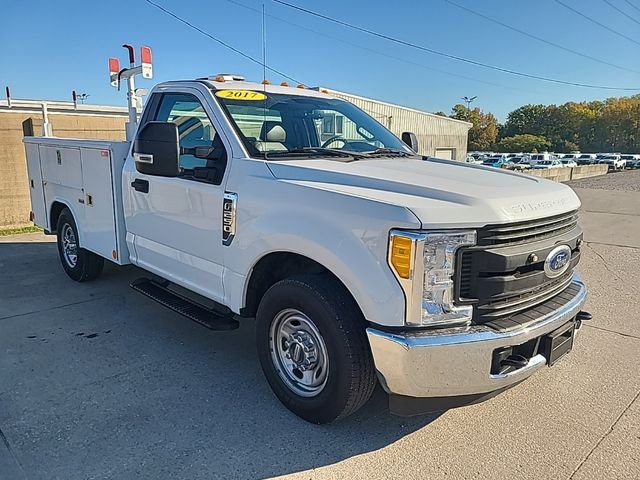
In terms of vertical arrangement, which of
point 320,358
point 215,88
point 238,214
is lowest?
point 320,358

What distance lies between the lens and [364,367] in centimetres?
276

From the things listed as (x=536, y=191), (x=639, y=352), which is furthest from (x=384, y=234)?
(x=639, y=352)

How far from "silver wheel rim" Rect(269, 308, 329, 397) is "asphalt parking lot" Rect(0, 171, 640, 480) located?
224 mm

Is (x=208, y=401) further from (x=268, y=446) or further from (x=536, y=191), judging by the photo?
(x=536, y=191)

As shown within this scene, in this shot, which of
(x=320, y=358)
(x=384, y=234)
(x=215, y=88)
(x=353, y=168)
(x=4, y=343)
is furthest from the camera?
(x=4, y=343)

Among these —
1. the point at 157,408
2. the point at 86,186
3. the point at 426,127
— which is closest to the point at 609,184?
the point at 426,127

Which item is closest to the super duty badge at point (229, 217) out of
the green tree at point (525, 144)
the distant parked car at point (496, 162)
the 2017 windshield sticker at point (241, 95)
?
the 2017 windshield sticker at point (241, 95)

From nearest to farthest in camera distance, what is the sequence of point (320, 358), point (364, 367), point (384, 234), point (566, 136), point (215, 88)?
point (384, 234) → point (364, 367) → point (320, 358) → point (215, 88) → point (566, 136)

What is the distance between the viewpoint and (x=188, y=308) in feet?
12.7

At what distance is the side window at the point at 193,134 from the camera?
354cm

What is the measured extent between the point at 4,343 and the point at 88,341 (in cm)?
67

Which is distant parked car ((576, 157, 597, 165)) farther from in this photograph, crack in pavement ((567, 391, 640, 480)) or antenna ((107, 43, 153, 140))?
crack in pavement ((567, 391, 640, 480))

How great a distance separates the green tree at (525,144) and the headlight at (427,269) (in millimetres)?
99906

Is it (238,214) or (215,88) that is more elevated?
(215,88)
